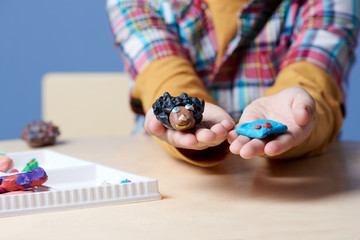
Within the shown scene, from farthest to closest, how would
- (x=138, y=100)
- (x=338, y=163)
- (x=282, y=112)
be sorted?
(x=138, y=100)
(x=338, y=163)
(x=282, y=112)

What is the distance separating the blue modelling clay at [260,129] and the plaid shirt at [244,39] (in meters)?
0.39

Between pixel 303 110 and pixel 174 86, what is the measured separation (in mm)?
280

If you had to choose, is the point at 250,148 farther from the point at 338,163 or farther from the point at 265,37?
the point at 265,37

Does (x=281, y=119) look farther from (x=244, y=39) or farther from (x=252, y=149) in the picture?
(x=244, y=39)

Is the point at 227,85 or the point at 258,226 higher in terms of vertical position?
the point at 227,85

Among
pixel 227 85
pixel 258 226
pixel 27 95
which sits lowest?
pixel 258 226

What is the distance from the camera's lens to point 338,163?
0.74 metres

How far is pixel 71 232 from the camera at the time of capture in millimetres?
430

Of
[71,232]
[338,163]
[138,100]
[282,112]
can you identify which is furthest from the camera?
[138,100]

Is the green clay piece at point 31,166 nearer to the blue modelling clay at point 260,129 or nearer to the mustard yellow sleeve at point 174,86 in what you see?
the mustard yellow sleeve at point 174,86

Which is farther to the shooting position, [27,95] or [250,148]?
[27,95]

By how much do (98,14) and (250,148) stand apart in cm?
211

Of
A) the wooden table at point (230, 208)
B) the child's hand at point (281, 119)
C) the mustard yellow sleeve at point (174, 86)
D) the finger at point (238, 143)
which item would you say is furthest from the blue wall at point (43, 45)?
the finger at point (238, 143)

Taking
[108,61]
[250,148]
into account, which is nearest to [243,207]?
[250,148]
